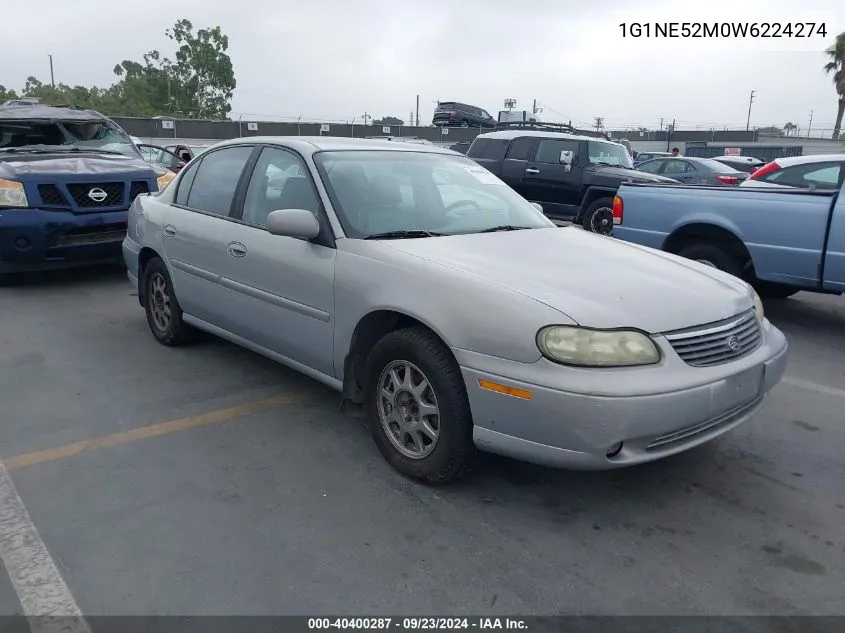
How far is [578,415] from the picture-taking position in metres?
2.76

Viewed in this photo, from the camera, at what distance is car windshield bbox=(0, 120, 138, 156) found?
26.7 feet

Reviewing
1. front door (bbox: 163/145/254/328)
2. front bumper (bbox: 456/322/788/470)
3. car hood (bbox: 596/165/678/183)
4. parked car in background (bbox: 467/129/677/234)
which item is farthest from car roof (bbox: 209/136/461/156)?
parked car in background (bbox: 467/129/677/234)

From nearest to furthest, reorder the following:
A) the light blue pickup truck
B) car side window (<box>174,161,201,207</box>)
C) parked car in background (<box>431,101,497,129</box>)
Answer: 1. car side window (<box>174,161,201,207</box>)
2. the light blue pickup truck
3. parked car in background (<box>431,101,497,129</box>)

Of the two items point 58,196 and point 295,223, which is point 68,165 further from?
point 295,223

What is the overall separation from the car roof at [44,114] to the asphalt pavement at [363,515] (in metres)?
4.92

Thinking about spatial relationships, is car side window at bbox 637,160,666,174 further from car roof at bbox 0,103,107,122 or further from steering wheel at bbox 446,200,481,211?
steering wheel at bbox 446,200,481,211

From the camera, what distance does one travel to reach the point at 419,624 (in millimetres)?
2416

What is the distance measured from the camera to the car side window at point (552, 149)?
12328 mm

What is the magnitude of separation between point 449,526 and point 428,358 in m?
0.72

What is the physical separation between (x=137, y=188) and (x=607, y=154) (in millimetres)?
8084

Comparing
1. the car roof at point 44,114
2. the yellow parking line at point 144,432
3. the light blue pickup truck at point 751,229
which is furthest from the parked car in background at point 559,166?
the yellow parking line at point 144,432

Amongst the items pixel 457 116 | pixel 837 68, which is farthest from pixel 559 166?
pixel 837 68

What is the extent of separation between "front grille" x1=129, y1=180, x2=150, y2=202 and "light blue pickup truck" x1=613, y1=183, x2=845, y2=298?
200 inches

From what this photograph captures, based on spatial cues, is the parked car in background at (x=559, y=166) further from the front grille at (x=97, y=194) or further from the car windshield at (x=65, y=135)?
the front grille at (x=97, y=194)
